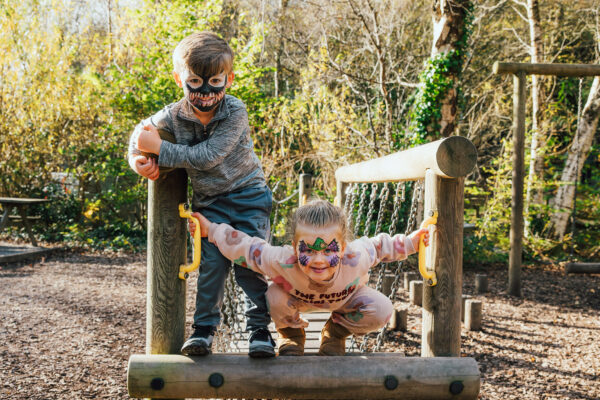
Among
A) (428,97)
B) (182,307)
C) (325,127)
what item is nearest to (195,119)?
(182,307)

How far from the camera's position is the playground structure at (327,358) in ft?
6.43

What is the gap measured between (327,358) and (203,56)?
3.88 ft

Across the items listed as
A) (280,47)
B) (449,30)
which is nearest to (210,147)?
(449,30)

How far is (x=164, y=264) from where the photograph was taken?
2104mm

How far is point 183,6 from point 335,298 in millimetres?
7943

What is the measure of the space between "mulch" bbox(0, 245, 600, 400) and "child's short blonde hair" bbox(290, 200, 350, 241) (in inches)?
102

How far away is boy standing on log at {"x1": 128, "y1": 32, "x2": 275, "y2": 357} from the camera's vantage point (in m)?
2.01

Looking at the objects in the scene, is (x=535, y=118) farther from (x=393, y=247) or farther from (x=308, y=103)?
(x=393, y=247)

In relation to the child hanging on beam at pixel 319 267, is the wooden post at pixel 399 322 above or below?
below

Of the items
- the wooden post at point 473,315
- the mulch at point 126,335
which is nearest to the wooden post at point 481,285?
the mulch at point 126,335

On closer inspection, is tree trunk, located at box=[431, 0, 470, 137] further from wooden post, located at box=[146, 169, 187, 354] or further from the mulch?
wooden post, located at box=[146, 169, 187, 354]

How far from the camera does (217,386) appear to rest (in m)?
1.96

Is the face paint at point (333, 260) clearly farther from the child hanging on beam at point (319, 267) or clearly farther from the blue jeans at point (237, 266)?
the blue jeans at point (237, 266)

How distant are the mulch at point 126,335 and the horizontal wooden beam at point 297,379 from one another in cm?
228
